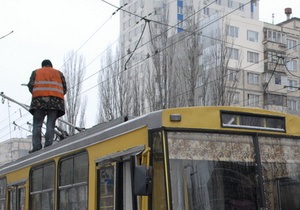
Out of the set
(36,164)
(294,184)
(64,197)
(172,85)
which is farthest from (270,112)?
(172,85)

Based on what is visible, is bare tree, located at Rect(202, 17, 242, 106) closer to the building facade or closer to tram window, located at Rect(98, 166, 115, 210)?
tram window, located at Rect(98, 166, 115, 210)

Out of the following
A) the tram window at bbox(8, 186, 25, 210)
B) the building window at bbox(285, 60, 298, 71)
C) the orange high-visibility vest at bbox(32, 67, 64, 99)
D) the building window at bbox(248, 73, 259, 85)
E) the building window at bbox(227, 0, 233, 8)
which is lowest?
the tram window at bbox(8, 186, 25, 210)

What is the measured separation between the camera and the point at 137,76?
34.2 meters

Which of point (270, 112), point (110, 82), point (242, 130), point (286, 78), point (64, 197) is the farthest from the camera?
point (286, 78)

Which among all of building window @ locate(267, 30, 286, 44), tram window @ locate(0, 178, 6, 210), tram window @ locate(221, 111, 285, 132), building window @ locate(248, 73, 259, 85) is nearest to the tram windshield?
tram window @ locate(221, 111, 285, 132)

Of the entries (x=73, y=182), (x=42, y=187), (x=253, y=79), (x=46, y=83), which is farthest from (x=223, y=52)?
(x=73, y=182)

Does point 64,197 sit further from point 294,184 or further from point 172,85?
point 172,85

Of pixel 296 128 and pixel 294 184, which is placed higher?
pixel 296 128

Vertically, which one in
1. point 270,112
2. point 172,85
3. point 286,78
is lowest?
point 270,112

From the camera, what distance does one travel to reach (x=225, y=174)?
496 centimetres

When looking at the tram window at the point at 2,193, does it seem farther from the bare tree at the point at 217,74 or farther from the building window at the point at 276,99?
the building window at the point at 276,99

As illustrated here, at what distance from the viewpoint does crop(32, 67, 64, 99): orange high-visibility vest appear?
29.9ft

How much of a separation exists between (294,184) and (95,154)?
2.09 metres

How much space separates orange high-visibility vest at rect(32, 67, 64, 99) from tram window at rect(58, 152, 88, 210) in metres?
2.56
